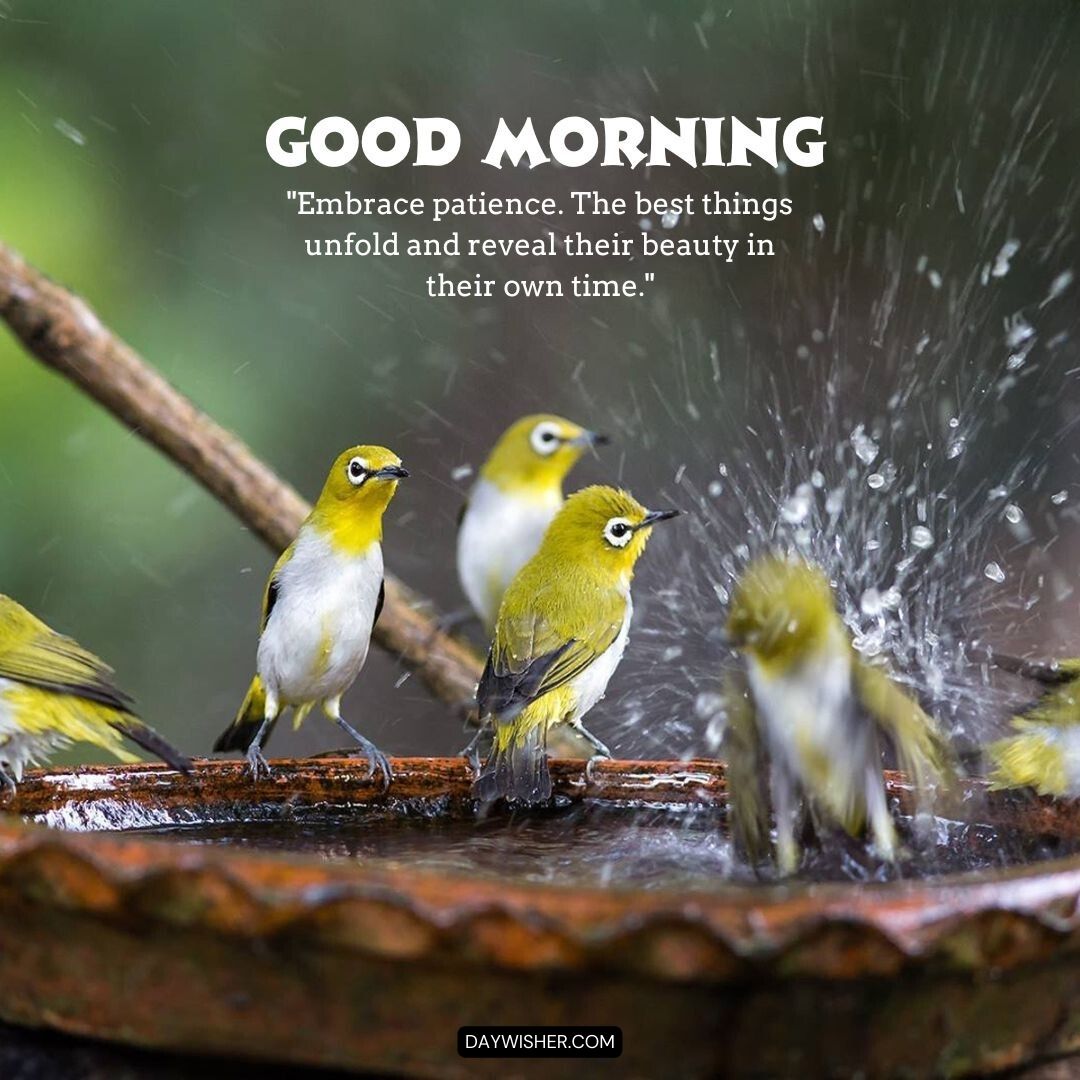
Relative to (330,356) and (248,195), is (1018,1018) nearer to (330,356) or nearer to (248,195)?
(330,356)

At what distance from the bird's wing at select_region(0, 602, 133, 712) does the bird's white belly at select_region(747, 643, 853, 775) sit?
84 cm

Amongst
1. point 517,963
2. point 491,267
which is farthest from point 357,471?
point 491,267

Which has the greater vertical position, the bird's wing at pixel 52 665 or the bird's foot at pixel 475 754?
the bird's wing at pixel 52 665

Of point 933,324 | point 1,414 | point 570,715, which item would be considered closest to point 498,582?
point 570,715

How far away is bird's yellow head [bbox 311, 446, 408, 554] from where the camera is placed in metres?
2.43

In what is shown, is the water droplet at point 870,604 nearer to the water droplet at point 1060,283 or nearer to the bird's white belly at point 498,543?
the bird's white belly at point 498,543

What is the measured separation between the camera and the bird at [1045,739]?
1821 millimetres

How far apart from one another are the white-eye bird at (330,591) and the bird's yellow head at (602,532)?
27cm

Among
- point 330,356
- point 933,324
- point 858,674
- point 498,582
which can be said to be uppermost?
point 933,324

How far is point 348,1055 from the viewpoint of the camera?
1094mm

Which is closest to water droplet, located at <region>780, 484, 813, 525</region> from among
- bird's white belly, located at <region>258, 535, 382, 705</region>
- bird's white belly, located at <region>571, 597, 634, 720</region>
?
bird's white belly, located at <region>571, 597, 634, 720</region>

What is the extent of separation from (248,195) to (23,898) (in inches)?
144

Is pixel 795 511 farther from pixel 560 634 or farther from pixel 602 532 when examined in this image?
pixel 560 634

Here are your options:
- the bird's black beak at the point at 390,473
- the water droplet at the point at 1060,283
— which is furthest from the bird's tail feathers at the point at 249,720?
the water droplet at the point at 1060,283
